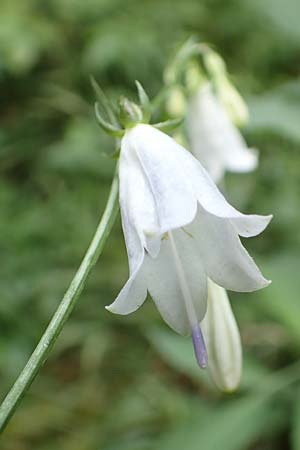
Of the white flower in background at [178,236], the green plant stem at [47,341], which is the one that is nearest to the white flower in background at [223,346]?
the white flower in background at [178,236]

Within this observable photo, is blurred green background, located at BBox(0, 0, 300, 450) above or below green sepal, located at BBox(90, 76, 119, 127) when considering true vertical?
below

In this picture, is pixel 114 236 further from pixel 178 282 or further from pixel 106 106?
pixel 178 282

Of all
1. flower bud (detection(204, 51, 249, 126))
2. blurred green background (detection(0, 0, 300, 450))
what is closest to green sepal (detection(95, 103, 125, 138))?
flower bud (detection(204, 51, 249, 126))

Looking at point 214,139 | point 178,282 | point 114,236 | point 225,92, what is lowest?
point 114,236

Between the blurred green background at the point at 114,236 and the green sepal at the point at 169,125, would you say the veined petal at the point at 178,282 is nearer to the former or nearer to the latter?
the green sepal at the point at 169,125

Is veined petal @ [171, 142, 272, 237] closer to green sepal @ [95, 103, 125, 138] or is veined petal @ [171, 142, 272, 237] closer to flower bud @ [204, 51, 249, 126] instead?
Result: green sepal @ [95, 103, 125, 138]

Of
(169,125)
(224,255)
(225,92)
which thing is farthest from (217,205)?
(225,92)
